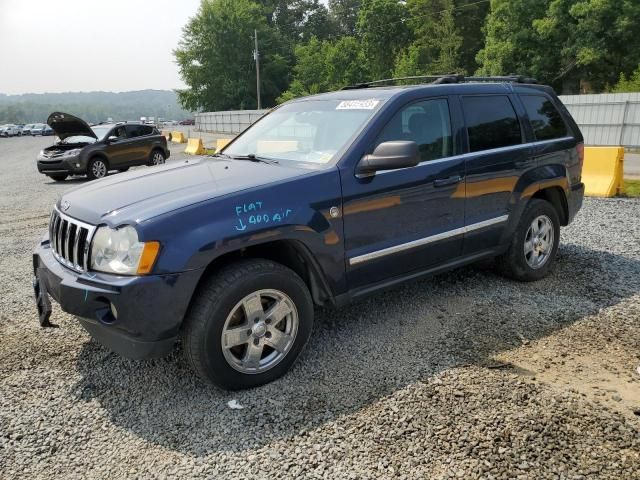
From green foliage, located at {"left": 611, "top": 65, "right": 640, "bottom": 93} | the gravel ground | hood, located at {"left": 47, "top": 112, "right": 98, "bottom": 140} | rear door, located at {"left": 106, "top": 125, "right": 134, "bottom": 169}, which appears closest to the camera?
the gravel ground

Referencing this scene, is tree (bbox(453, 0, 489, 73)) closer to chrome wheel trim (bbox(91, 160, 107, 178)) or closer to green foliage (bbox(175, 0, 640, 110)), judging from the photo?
green foliage (bbox(175, 0, 640, 110))

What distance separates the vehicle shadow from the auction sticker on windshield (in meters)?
1.70

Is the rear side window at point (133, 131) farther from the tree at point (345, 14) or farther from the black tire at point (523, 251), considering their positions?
the tree at point (345, 14)

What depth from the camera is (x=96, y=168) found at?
577 inches

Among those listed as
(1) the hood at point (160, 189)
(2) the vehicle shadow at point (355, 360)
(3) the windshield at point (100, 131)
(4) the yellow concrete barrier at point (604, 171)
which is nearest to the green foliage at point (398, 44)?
(4) the yellow concrete barrier at point (604, 171)

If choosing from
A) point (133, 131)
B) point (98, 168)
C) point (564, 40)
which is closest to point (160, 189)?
point (98, 168)

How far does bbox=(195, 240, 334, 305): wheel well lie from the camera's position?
335 centimetres

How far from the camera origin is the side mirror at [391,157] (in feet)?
11.2

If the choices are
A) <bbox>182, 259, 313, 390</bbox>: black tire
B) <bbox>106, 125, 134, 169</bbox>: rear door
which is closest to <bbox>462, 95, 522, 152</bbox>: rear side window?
<bbox>182, 259, 313, 390</bbox>: black tire

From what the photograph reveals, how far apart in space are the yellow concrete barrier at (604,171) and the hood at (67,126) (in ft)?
39.4

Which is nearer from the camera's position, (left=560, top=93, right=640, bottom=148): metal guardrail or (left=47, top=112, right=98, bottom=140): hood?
(left=47, top=112, right=98, bottom=140): hood

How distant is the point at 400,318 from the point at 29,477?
2.80 meters

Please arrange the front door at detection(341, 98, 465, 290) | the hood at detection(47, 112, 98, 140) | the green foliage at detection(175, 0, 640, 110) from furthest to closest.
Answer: the green foliage at detection(175, 0, 640, 110), the hood at detection(47, 112, 98, 140), the front door at detection(341, 98, 465, 290)

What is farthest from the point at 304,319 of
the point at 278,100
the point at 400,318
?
the point at 278,100
